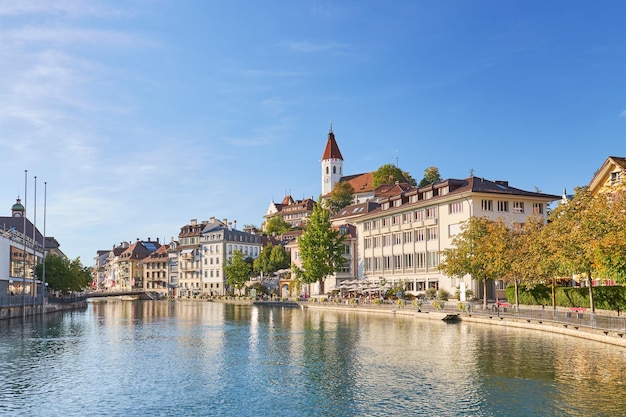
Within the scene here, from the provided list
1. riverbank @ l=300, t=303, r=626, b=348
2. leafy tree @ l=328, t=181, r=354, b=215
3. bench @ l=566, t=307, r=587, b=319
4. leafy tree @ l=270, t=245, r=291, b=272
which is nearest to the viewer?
riverbank @ l=300, t=303, r=626, b=348

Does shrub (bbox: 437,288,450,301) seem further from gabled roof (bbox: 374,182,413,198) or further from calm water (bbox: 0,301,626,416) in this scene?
gabled roof (bbox: 374,182,413,198)

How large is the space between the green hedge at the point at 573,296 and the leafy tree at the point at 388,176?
100.0 metres

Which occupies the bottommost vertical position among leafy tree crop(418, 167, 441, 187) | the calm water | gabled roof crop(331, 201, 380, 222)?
the calm water

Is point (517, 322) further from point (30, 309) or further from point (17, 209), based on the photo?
point (17, 209)

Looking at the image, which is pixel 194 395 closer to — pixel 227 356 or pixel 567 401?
pixel 227 356

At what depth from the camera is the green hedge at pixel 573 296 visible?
2132 inches

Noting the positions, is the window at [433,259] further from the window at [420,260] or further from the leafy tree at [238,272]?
the leafy tree at [238,272]

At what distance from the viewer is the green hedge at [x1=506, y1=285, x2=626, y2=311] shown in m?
54.2

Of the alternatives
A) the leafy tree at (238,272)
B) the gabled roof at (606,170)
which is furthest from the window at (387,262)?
the leafy tree at (238,272)

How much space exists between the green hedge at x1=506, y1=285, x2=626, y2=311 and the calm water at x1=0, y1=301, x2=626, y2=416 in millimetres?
8352

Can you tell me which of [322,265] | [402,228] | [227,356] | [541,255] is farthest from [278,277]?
[227,356]

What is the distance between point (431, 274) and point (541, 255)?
34891 mm

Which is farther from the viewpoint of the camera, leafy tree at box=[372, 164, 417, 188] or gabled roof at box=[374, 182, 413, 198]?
leafy tree at box=[372, 164, 417, 188]

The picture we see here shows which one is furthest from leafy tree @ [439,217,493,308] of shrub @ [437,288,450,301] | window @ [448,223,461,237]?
window @ [448,223,461,237]
